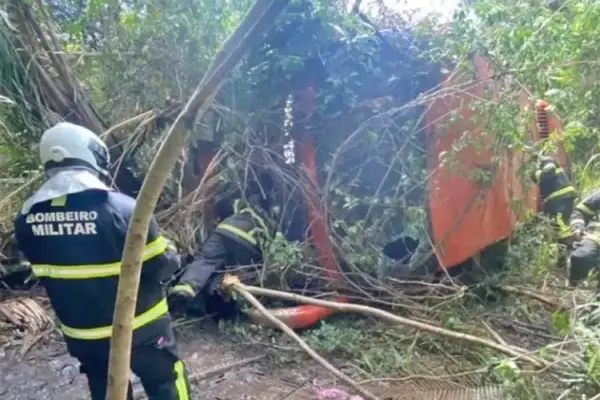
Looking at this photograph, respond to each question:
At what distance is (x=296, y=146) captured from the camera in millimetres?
4539

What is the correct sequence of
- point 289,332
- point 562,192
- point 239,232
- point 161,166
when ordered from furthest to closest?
point 562,192 → point 239,232 → point 289,332 → point 161,166

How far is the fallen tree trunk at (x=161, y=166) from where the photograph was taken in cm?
95

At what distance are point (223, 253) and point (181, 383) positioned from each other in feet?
5.16

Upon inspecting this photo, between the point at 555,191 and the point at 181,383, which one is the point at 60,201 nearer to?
the point at 181,383

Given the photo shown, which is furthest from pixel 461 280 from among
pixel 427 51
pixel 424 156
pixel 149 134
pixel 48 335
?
pixel 48 335

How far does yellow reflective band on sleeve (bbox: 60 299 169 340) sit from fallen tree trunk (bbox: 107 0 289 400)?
139 centimetres

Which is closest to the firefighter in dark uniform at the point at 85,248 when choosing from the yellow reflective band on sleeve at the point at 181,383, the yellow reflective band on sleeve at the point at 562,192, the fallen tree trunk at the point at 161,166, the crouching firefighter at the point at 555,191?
the yellow reflective band on sleeve at the point at 181,383

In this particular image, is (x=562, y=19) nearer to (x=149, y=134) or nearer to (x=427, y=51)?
(x=427, y=51)

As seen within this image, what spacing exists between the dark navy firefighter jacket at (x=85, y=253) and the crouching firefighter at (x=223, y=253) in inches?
59.4

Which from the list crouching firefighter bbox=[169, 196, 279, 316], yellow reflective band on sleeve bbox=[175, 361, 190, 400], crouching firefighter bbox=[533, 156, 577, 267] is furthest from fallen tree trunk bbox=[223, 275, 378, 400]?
crouching firefighter bbox=[533, 156, 577, 267]

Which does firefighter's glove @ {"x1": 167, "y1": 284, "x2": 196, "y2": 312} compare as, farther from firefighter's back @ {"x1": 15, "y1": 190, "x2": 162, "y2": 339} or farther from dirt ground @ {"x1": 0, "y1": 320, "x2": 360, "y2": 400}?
firefighter's back @ {"x1": 15, "y1": 190, "x2": 162, "y2": 339}

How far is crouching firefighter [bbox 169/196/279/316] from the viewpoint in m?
4.16

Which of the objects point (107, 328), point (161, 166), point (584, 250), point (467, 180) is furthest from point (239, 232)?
point (161, 166)

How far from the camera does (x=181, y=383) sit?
9.14 ft
